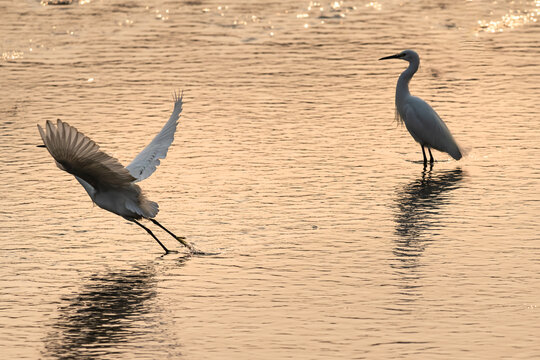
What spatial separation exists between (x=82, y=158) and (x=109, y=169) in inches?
13.6

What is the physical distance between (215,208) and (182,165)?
164 cm

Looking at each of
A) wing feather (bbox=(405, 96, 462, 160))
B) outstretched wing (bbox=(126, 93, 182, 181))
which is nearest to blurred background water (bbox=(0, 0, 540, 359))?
wing feather (bbox=(405, 96, 462, 160))

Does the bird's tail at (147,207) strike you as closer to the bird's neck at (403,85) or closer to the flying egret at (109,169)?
the flying egret at (109,169)

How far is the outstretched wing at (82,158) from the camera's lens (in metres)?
7.86

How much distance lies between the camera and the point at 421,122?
42.5 ft

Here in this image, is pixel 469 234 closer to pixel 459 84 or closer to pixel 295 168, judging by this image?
pixel 295 168

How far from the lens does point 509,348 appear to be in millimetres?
7145

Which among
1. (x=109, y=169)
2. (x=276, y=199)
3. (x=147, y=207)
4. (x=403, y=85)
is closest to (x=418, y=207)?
(x=276, y=199)

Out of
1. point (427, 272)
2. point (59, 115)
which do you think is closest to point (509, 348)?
point (427, 272)

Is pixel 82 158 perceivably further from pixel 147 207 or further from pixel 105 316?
pixel 105 316

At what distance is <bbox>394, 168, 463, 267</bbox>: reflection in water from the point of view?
9.30m

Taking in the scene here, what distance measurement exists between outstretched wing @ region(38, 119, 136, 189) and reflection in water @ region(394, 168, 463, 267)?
2145 mm

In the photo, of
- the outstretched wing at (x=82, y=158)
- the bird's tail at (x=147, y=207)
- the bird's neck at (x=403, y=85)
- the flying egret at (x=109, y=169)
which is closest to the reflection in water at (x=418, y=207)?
the bird's neck at (x=403, y=85)

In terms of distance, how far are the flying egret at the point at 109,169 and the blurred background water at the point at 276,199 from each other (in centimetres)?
37
